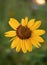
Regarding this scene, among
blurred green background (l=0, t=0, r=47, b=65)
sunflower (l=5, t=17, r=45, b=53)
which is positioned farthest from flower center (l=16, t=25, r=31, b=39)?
blurred green background (l=0, t=0, r=47, b=65)

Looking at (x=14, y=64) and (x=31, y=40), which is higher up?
(x=31, y=40)

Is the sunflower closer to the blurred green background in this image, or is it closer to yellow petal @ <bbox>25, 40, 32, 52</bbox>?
yellow petal @ <bbox>25, 40, 32, 52</bbox>

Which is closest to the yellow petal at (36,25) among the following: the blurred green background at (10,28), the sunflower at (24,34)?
the sunflower at (24,34)

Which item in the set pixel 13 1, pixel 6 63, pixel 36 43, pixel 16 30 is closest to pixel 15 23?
pixel 16 30

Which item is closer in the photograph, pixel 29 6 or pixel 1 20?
pixel 1 20

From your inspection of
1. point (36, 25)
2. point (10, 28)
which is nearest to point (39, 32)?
point (36, 25)

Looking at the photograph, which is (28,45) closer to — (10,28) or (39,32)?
(39,32)

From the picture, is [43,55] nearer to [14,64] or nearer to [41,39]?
[14,64]
